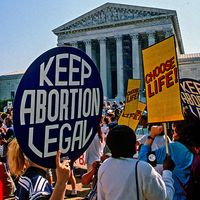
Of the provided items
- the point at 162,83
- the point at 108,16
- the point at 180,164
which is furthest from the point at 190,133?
the point at 108,16

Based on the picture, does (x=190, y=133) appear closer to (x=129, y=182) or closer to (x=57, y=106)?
(x=129, y=182)

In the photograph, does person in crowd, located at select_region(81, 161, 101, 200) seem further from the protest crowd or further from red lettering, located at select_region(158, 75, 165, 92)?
red lettering, located at select_region(158, 75, 165, 92)

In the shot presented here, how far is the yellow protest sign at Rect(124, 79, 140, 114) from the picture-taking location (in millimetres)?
6398

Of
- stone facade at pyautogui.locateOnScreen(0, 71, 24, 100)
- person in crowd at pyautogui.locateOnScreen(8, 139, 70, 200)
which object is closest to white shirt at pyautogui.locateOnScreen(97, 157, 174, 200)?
person in crowd at pyautogui.locateOnScreen(8, 139, 70, 200)

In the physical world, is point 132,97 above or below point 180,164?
above

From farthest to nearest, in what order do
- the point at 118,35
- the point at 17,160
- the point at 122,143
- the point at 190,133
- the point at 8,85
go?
the point at 8,85 < the point at 118,35 < the point at 190,133 < the point at 122,143 < the point at 17,160

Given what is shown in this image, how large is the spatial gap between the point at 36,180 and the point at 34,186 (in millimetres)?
43

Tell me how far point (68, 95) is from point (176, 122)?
4.94ft

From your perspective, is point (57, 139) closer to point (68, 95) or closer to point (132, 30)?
point (68, 95)

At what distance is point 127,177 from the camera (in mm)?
2166

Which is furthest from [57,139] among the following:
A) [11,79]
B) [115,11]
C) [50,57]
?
[11,79]

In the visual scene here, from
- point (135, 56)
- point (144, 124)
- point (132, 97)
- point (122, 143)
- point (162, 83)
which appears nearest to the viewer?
point (122, 143)

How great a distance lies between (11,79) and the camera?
59.0 m

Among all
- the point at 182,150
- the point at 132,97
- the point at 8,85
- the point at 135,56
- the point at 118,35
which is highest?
the point at 118,35
